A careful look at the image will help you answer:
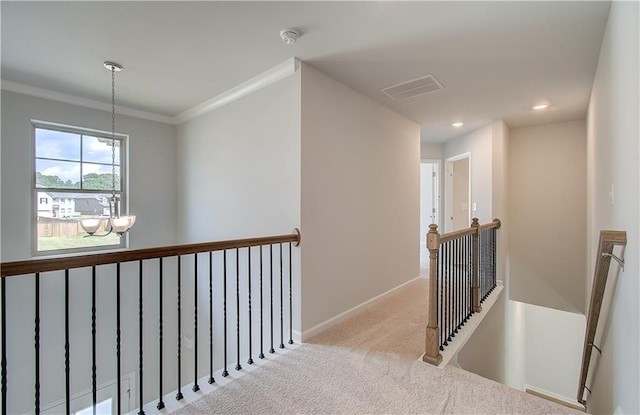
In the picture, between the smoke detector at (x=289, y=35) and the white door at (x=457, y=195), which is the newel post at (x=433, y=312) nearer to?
the smoke detector at (x=289, y=35)

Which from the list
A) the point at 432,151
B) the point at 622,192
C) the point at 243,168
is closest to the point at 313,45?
the point at 243,168

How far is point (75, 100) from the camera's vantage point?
3.36 m

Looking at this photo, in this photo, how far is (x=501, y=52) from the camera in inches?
93.7

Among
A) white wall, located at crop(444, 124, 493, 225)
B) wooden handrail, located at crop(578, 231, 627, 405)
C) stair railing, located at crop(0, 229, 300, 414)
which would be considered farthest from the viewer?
white wall, located at crop(444, 124, 493, 225)

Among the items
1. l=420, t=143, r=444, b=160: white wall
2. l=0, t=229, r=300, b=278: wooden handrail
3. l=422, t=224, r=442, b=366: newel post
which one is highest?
l=420, t=143, r=444, b=160: white wall

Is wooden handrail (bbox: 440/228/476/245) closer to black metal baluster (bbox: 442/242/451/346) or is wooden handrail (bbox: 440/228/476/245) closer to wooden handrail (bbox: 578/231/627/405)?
black metal baluster (bbox: 442/242/451/346)

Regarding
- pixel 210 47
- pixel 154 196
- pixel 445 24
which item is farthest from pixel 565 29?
pixel 154 196

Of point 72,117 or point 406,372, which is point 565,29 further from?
point 72,117

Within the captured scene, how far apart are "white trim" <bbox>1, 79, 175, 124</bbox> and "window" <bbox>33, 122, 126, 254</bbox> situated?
0.98ft

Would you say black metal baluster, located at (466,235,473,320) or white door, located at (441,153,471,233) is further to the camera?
white door, located at (441,153,471,233)

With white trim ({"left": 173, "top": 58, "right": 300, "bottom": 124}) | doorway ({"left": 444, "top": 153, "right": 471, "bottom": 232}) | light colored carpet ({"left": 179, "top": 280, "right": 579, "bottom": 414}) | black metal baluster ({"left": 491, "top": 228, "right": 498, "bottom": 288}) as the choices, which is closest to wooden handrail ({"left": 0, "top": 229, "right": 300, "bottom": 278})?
light colored carpet ({"left": 179, "top": 280, "right": 579, "bottom": 414})

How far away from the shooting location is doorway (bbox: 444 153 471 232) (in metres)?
5.68

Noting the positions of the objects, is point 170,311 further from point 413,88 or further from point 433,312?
point 413,88

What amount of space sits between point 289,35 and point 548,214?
4574 millimetres
